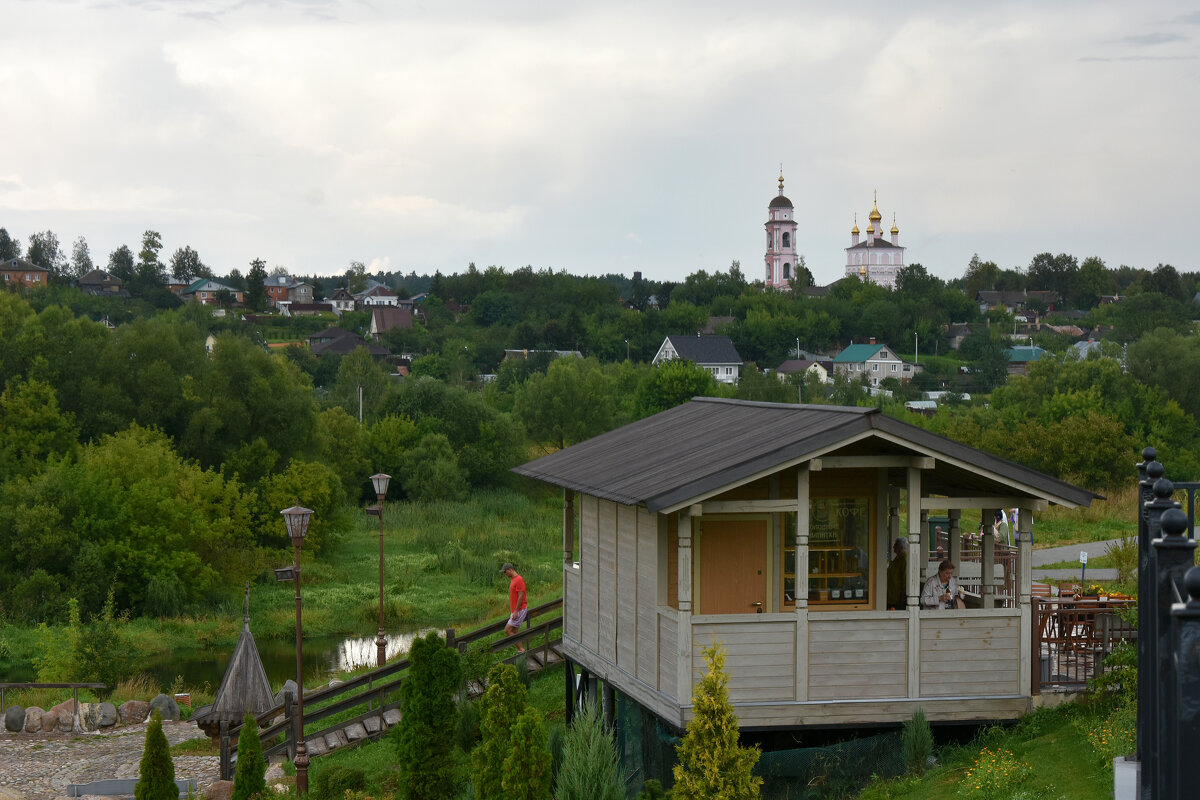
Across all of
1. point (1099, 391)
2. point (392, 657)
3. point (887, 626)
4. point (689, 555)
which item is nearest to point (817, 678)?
point (887, 626)

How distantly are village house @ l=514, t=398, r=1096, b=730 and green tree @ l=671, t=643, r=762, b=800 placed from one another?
135 centimetres

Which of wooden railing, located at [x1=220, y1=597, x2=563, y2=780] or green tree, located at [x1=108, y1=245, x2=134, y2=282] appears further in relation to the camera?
green tree, located at [x1=108, y1=245, x2=134, y2=282]

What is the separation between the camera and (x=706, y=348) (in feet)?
378

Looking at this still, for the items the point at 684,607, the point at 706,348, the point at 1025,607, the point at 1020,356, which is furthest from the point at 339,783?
the point at 1020,356

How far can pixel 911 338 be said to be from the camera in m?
127

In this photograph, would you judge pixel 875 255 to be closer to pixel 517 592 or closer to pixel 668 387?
pixel 668 387

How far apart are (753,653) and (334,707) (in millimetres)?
8922

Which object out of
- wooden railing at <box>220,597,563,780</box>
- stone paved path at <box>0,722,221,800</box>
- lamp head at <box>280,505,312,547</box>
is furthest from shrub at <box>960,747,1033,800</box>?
stone paved path at <box>0,722,221,800</box>

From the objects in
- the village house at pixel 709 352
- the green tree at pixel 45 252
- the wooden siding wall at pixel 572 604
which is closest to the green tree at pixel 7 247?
the green tree at pixel 45 252

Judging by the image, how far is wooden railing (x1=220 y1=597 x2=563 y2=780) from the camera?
18781 millimetres

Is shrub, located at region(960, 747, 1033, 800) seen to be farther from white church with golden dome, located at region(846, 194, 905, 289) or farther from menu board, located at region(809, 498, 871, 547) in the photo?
white church with golden dome, located at region(846, 194, 905, 289)

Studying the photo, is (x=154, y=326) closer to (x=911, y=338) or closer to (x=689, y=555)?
(x=689, y=555)

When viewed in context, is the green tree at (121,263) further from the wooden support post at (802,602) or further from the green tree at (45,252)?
the wooden support post at (802,602)

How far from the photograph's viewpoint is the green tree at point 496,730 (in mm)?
12297
